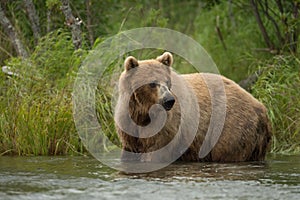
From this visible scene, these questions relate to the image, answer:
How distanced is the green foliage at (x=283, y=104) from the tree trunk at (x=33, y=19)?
2.99m

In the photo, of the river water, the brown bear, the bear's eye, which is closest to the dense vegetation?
the river water

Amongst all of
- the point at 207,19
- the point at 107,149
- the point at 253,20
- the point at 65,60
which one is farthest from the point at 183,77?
the point at 207,19

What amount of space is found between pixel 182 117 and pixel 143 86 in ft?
1.79

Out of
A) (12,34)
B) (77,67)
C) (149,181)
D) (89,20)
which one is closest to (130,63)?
(149,181)

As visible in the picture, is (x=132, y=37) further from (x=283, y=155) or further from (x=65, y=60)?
(x=283, y=155)

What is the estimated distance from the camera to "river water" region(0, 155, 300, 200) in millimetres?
4281

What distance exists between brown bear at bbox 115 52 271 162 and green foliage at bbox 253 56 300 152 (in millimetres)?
914

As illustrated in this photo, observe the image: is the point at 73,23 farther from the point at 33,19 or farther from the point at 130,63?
the point at 130,63

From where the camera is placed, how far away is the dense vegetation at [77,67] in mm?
6730

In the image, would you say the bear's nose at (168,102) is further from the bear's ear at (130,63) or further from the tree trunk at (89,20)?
the tree trunk at (89,20)

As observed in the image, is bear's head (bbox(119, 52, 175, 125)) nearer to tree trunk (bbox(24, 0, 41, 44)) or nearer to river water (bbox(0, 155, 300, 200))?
river water (bbox(0, 155, 300, 200))

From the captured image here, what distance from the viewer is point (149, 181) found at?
480 centimetres

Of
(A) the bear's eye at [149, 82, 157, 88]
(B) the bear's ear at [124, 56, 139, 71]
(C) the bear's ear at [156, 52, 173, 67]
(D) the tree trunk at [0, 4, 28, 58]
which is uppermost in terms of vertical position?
(D) the tree trunk at [0, 4, 28, 58]

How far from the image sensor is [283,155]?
6.88 metres
